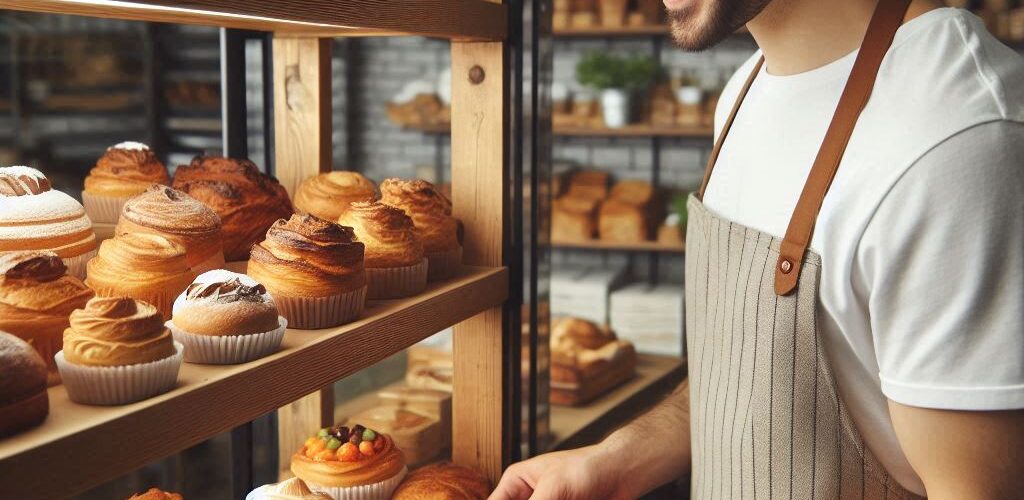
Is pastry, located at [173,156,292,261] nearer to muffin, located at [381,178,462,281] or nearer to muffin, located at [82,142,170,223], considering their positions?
muffin, located at [82,142,170,223]

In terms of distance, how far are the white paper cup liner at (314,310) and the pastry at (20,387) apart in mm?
354

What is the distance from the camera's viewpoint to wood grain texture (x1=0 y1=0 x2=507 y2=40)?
3.14 ft

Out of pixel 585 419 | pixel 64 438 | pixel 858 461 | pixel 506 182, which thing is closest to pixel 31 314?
pixel 64 438

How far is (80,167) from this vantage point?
2773 millimetres

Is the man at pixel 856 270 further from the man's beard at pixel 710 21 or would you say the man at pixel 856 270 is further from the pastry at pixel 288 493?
the pastry at pixel 288 493

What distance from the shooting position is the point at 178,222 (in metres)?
1.16

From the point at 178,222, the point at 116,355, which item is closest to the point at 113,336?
the point at 116,355

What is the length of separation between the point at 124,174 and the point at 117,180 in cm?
1

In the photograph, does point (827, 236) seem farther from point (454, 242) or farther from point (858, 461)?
point (454, 242)

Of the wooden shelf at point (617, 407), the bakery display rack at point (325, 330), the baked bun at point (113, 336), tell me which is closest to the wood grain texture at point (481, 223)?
the bakery display rack at point (325, 330)

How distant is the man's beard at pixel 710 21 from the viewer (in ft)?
3.98

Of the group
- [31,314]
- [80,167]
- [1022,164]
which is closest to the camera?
[31,314]

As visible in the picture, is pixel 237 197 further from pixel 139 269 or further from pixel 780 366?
pixel 780 366

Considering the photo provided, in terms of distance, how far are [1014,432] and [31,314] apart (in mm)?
955
